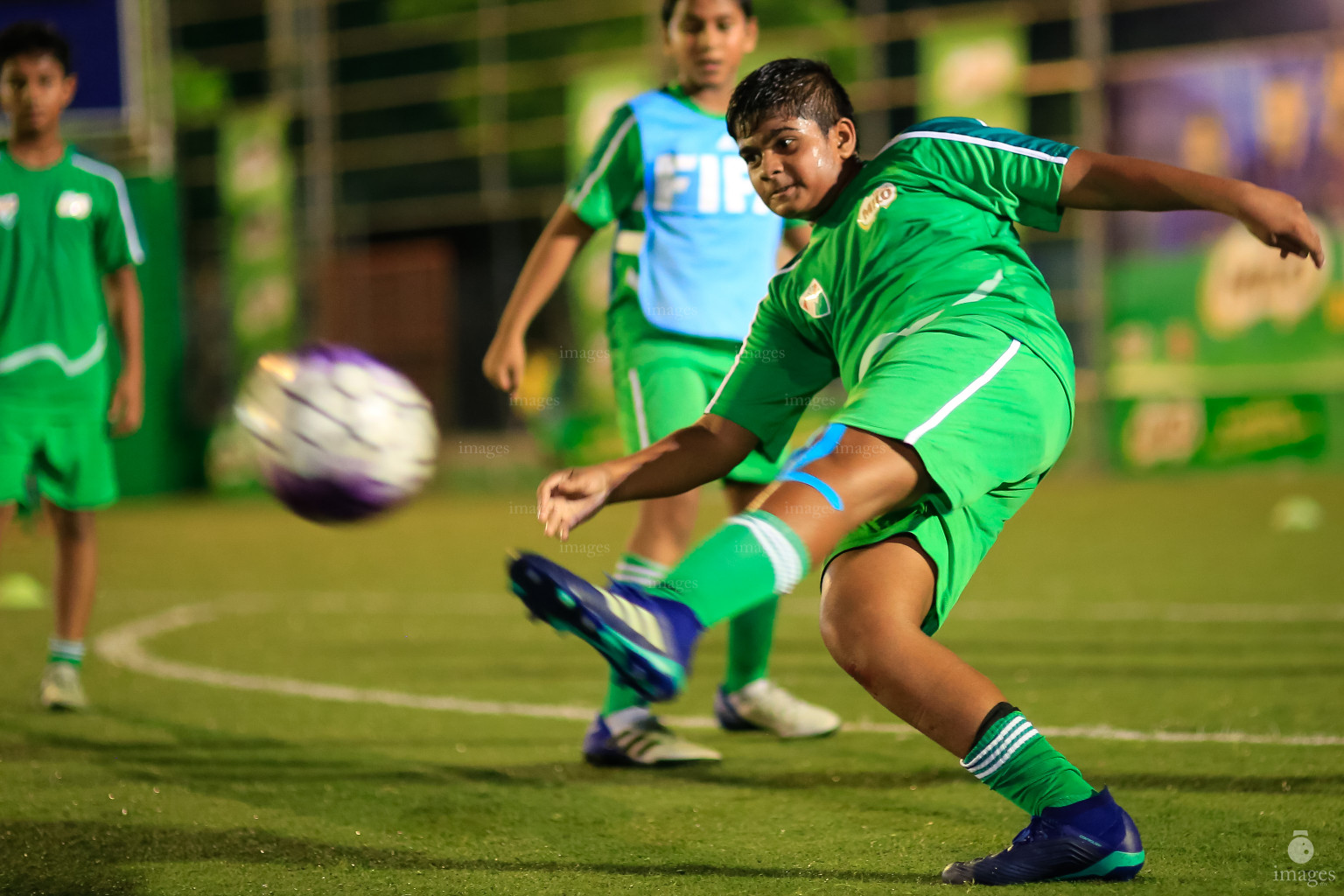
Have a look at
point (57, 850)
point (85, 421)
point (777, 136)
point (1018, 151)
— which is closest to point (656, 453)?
point (777, 136)

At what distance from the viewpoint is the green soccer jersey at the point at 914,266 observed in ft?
9.06

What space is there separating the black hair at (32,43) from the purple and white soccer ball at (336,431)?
1980 millimetres

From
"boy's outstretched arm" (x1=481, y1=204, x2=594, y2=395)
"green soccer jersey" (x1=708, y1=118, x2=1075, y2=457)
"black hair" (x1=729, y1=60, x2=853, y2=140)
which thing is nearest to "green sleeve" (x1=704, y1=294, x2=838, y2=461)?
"green soccer jersey" (x1=708, y1=118, x2=1075, y2=457)

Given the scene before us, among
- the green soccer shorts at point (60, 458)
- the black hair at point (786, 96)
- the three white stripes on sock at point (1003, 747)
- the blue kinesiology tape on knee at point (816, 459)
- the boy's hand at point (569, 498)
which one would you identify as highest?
the black hair at point (786, 96)

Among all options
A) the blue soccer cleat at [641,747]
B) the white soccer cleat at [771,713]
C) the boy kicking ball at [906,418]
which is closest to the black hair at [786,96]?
the boy kicking ball at [906,418]

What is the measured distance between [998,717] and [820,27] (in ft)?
65.8

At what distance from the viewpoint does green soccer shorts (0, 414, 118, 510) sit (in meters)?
4.84

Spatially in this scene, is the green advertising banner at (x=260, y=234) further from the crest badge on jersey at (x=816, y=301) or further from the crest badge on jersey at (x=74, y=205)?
the crest badge on jersey at (x=816, y=301)

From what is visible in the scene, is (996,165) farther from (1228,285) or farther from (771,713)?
(1228,285)

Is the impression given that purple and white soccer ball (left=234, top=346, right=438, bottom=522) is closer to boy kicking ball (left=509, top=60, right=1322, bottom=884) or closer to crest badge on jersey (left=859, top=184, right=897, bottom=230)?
boy kicking ball (left=509, top=60, right=1322, bottom=884)

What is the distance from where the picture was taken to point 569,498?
2594mm

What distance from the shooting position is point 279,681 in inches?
211

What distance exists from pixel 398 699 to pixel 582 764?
4.07 feet

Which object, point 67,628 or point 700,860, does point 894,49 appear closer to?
point 67,628
